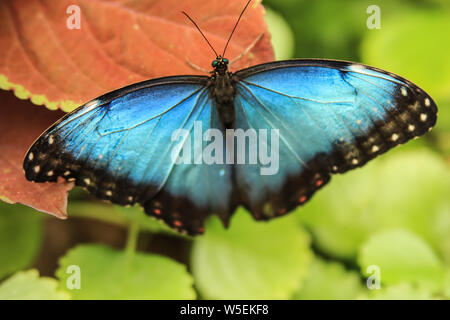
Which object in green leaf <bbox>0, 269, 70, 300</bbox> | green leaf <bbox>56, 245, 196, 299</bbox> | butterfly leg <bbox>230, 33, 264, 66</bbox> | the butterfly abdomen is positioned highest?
butterfly leg <bbox>230, 33, 264, 66</bbox>

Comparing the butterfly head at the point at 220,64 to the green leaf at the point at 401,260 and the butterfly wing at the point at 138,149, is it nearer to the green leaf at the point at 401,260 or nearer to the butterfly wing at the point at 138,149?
the butterfly wing at the point at 138,149

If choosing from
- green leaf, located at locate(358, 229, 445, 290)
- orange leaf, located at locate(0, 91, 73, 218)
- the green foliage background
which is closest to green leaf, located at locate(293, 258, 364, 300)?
the green foliage background

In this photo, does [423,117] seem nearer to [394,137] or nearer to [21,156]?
[394,137]

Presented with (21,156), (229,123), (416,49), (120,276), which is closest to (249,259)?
(120,276)

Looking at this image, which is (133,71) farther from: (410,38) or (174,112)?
(410,38)

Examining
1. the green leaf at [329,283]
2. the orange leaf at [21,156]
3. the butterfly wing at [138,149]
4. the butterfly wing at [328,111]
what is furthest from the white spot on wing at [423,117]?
the orange leaf at [21,156]

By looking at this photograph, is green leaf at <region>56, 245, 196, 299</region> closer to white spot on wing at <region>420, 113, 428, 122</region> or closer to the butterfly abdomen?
the butterfly abdomen
